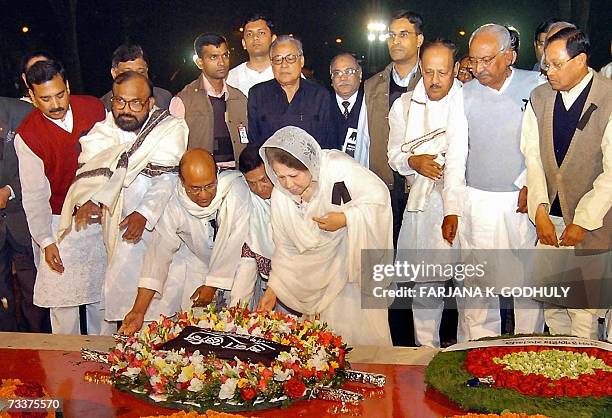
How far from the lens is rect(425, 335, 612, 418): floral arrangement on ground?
8.10ft

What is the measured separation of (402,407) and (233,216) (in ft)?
5.28

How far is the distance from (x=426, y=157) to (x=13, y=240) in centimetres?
231

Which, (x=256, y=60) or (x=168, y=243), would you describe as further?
(x=256, y=60)

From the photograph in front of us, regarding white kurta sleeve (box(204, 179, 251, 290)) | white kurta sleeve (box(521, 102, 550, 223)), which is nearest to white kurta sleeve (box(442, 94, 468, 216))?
white kurta sleeve (box(521, 102, 550, 223))

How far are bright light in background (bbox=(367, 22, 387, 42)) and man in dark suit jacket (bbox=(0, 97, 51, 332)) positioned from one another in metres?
2.05

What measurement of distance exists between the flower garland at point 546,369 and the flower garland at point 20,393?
1343 mm

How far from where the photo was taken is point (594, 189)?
3.84 meters

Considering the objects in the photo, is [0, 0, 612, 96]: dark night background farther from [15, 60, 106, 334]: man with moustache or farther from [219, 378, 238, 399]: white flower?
[219, 378, 238, 399]: white flower

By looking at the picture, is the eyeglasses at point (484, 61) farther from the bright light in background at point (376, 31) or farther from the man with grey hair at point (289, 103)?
the bright light in background at point (376, 31)

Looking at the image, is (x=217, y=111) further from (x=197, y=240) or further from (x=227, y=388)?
(x=227, y=388)

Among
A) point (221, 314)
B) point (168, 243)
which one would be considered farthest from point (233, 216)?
point (221, 314)

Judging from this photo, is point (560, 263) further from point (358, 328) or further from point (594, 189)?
point (358, 328)

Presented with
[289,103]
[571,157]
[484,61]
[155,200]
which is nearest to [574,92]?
[571,157]

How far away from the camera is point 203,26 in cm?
551
